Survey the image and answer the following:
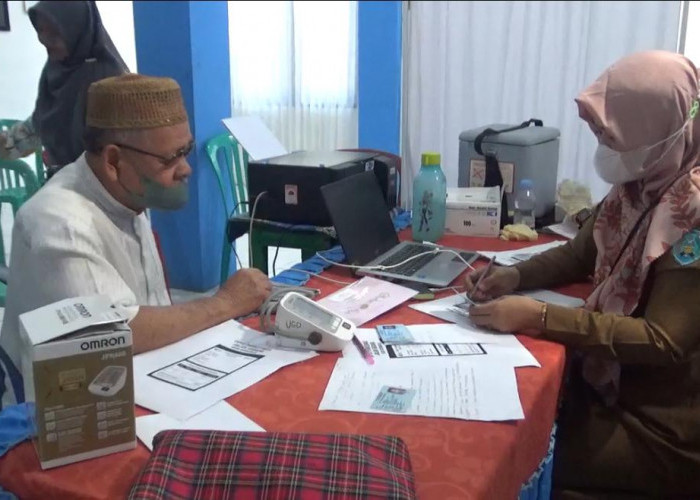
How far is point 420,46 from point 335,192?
7.43 feet

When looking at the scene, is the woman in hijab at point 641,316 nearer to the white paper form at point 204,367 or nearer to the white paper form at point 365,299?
the white paper form at point 365,299

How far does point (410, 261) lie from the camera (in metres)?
1.76

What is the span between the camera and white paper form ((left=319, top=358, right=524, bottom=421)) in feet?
3.32

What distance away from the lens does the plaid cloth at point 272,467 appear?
769 mm

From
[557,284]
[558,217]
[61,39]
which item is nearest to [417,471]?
[557,284]

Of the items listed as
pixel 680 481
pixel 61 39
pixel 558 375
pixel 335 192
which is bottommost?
pixel 680 481

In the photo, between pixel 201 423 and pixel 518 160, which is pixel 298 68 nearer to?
pixel 518 160

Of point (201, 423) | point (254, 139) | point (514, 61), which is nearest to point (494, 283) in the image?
point (201, 423)

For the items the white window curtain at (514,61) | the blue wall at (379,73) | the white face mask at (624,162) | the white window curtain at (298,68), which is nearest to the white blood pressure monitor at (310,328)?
the white face mask at (624,162)

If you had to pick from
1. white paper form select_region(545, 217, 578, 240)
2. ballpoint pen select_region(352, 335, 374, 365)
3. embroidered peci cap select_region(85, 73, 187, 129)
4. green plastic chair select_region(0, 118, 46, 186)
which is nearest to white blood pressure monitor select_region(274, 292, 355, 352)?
ballpoint pen select_region(352, 335, 374, 365)

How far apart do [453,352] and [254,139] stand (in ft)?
5.02

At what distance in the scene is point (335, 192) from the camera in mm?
1687

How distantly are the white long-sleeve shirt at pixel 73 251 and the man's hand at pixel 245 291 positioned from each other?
0.64 ft

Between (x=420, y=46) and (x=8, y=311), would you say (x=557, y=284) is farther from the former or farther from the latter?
(x=420, y=46)
